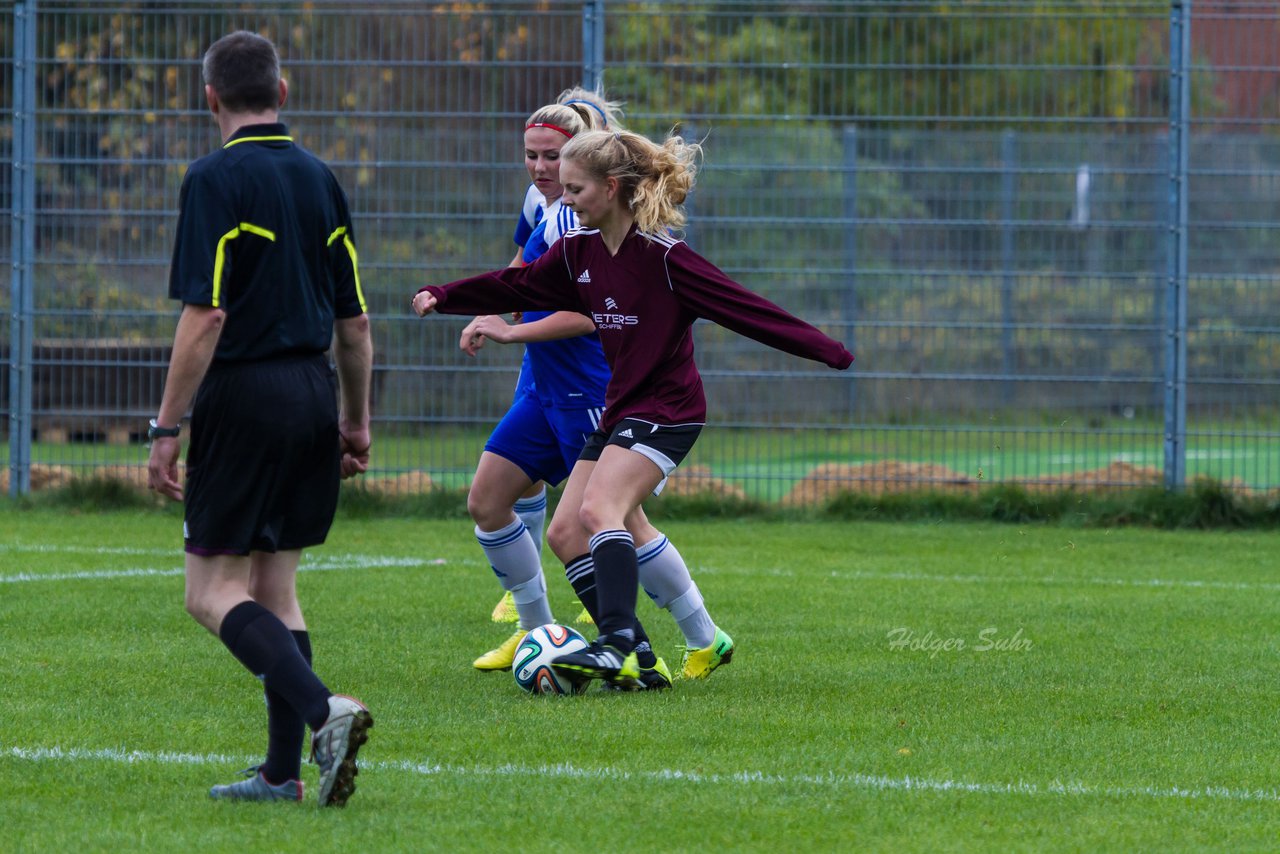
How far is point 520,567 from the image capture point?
677cm

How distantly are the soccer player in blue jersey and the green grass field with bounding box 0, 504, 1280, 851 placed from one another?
0.29 metres

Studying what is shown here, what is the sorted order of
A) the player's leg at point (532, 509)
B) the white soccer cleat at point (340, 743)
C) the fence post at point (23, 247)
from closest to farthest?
the white soccer cleat at point (340, 743), the player's leg at point (532, 509), the fence post at point (23, 247)

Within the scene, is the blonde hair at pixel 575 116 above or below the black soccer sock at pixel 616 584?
above

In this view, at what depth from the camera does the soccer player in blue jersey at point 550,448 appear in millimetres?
6344

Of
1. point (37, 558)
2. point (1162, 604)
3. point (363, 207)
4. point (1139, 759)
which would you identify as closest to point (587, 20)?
point (363, 207)

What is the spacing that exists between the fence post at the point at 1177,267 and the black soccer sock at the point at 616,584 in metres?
6.72

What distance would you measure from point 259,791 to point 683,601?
88.5 inches

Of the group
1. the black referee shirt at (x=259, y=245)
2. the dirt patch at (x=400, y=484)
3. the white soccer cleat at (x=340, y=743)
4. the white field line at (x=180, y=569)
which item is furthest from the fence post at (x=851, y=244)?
the white soccer cleat at (x=340, y=743)

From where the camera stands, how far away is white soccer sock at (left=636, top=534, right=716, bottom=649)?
249 inches

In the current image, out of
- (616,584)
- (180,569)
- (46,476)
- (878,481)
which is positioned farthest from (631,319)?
(46,476)

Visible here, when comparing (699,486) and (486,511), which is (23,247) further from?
(486,511)

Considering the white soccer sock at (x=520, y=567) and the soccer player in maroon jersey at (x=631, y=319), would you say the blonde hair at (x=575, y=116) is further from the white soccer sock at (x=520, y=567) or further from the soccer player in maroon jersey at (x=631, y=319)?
the white soccer sock at (x=520, y=567)

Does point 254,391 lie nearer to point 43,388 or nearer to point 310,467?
point 310,467

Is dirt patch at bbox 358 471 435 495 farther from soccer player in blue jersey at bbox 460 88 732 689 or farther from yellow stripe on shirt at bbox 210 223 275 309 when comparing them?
yellow stripe on shirt at bbox 210 223 275 309
